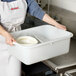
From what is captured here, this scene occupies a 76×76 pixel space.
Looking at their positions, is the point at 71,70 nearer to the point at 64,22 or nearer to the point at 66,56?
the point at 66,56

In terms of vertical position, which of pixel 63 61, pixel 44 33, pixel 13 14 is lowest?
pixel 63 61

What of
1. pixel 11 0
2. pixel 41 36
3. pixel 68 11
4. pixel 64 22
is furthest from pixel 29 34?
pixel 68 11

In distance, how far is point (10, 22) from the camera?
1329mm

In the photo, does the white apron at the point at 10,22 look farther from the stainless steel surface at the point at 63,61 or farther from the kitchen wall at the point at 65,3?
the kitchen wall at the point at 65,3

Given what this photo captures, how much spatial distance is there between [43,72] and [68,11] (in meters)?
0.61

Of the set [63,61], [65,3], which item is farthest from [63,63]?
[65,3]

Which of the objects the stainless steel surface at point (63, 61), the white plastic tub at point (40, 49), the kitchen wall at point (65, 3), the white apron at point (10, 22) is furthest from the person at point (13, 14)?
the kitchen wall at point (65, 3)

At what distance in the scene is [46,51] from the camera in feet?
3.64

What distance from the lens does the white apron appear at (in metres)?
1.27

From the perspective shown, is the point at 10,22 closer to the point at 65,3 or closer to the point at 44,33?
the point at 44,33

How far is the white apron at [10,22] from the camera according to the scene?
1268mm

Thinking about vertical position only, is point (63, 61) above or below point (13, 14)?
below

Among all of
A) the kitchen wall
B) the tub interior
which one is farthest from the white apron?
the kitchen wall

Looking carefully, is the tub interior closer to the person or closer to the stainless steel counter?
the person
